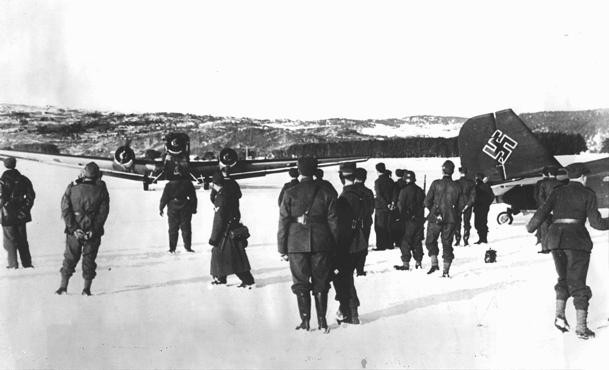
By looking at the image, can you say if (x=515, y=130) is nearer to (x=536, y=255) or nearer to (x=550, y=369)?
(x=536, y=255)

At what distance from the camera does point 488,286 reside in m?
7.41

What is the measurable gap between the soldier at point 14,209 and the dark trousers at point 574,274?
7.01 metres

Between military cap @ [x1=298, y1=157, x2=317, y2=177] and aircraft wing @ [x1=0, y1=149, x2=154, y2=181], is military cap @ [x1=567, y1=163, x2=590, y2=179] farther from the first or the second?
aircraft wing @ [x1=0, y1=149, x2=154, y2=181]

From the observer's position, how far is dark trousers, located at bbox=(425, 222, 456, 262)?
8117mm

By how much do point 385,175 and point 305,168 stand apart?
5.26 m

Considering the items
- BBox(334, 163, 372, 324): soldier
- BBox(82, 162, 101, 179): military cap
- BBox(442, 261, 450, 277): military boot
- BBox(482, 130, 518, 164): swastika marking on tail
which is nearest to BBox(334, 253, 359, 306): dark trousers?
BBox(334, 163, 372, 324): soldier

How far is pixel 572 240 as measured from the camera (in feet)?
17.5

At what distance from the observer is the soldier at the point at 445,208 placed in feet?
26.7

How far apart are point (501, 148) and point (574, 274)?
26.9 feet

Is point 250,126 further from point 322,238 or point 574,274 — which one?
point 574,274

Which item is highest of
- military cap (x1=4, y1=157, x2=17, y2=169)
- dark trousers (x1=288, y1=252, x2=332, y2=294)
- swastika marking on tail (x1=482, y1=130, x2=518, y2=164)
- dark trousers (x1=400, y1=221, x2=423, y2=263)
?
swastika marking on tail (x1=482, y1=130, x2=518, y2=164)

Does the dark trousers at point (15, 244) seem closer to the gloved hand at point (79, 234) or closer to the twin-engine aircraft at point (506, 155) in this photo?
the gloved hand at point (79, 234)

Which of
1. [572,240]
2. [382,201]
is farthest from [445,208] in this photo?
[572,240]

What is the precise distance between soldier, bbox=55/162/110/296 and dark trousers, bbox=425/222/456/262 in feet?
15.1
